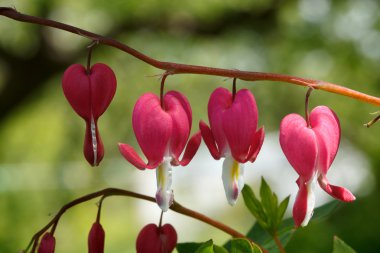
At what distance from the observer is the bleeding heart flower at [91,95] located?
2.52 feet

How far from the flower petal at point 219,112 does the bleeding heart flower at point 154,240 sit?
18 centimetres

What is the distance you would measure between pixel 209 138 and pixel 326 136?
4.8 inches

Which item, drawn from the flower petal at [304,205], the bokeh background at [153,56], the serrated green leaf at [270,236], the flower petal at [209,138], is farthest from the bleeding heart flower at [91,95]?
the bokeh background at [153,56]

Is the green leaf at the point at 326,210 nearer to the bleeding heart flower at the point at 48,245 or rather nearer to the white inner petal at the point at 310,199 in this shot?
the white inner petal at the point at 310,199

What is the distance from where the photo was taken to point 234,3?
192 inches

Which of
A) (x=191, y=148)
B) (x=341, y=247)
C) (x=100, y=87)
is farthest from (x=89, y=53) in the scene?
(x=341, y=247)

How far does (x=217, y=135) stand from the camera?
2.54 feet

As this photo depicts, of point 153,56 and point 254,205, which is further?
point 153,56

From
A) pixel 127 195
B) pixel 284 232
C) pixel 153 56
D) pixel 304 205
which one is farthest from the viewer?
pixel 153 56

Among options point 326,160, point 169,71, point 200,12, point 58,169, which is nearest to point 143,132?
point 169,71

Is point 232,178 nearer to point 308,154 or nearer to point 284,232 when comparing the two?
point 308,154

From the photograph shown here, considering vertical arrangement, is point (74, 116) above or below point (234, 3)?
below

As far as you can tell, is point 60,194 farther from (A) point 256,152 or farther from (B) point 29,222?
(A) point 256,152

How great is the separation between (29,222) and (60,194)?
0.55 metres
